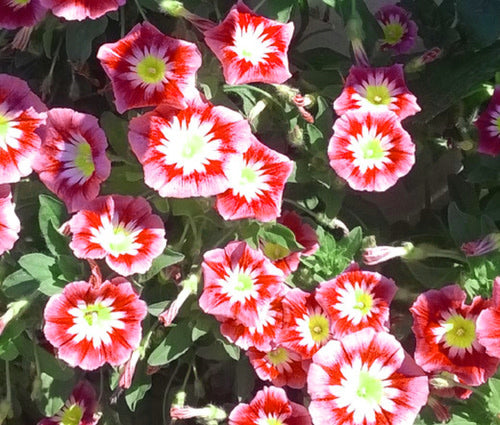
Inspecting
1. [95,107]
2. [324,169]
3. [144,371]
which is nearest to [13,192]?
[95,107]

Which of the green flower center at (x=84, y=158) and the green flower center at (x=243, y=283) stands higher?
the green flower center at (x=84, y=158)

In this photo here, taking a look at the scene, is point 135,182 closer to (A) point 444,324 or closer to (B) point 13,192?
(B) point 13,192

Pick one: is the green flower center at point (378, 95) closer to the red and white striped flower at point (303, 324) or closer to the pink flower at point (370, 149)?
the pink flower at point (370, 149)

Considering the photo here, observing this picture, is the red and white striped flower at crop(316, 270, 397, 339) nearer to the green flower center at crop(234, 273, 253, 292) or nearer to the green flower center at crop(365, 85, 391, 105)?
the green flower center at crop(234, 273, 253, 292)

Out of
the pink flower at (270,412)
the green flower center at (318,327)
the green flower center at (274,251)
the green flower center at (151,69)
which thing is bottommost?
the pink flower at (270,412)

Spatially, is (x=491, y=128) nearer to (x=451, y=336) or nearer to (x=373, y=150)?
(x=373, y=150)

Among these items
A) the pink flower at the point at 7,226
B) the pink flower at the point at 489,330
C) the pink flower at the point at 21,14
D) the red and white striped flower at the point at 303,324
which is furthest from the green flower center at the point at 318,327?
the pink flower at the point at 21,14

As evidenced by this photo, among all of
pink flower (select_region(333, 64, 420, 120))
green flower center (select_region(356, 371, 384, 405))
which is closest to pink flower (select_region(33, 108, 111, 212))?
pink flower (select_region(333, 64, 420, 120))
